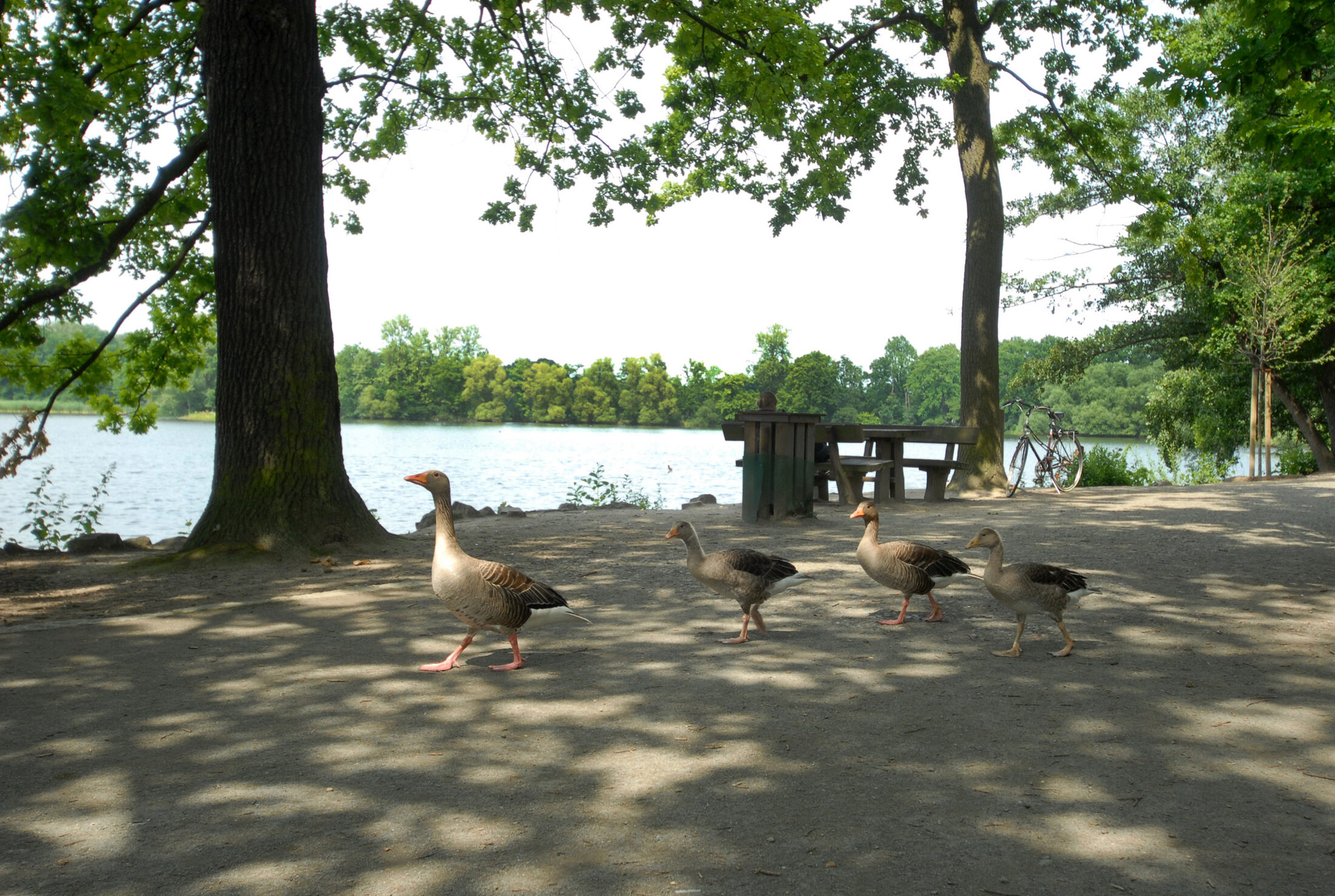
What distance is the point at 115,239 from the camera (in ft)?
37.1

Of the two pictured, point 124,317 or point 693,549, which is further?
point 124,317

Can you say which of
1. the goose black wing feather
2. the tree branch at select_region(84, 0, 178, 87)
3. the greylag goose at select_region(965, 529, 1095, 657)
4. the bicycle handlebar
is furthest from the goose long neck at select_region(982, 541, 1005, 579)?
the tree branch at select_region(84, 0, 178, 87)

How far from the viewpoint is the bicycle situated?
1623 centimetres

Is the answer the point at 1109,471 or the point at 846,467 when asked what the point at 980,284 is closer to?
the point at 846,467

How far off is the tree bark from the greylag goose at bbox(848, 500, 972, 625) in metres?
23.4

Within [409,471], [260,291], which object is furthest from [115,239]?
[409,471]

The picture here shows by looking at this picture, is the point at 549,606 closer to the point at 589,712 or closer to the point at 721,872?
the point at 589,712

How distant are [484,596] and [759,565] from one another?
181 centimetres

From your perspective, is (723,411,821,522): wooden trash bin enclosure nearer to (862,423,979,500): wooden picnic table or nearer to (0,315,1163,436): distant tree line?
(862,423,979,500): wooden picnic table

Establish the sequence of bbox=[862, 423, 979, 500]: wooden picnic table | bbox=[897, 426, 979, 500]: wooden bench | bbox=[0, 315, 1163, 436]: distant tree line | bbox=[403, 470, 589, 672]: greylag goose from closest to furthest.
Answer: bbox=[403, 470, 589, 672]: greylag goose < bbox=[862, 423, 979, 500]: wooden picnic table < bbox=[897, 426, 979, 500]: wooden bench < bbox=[0, 315, 1163, 436]: distant tree line

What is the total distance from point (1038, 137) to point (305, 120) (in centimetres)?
1444

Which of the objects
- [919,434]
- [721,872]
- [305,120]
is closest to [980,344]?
[919,434]

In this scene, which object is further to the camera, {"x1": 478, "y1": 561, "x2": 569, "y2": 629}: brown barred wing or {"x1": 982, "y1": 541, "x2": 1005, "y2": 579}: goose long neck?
{"x1": 982, "y1": 541, "x2": 1005, "y2": 579}: goose long neck

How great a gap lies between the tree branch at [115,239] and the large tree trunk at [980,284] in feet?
39.6
